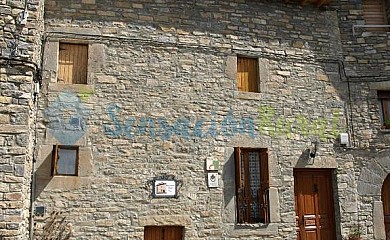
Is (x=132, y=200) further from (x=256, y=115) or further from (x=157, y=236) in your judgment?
(x=256, y=115)

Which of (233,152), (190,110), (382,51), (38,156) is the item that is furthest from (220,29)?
(38,156)

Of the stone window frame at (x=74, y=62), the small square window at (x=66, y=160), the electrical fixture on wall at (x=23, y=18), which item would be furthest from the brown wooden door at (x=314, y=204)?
the electrical fixture on wall at (x=23, y=18)

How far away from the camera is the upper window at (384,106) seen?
8.63m

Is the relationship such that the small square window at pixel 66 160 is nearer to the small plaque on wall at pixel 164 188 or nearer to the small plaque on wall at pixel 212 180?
the small plaque on wall at pixel 164 188

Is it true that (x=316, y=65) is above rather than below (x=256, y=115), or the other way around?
above

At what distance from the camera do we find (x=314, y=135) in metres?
8.25

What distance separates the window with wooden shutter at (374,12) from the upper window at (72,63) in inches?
226

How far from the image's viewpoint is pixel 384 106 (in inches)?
344

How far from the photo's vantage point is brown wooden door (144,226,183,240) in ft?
23.6

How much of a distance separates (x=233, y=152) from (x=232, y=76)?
4.59 ft

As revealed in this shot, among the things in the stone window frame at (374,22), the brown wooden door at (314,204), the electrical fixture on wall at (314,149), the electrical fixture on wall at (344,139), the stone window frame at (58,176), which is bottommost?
the brown wooden door at (314,204)

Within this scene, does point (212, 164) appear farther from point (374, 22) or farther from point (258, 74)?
point (374, 22)

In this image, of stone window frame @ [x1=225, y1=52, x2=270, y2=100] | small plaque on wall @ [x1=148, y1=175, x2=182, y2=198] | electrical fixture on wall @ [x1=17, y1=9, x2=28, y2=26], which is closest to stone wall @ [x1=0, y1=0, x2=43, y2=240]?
electrical fixture on wall @ [x1=17, y1=9, x2=28, y2=26]

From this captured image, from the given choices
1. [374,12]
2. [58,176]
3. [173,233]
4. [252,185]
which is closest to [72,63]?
[58,176]
